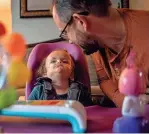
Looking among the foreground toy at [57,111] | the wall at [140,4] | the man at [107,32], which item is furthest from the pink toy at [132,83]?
the wall at [140,4]

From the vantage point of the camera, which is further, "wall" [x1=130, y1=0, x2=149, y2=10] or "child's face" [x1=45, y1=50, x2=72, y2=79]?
"wall" [x1=130, y1=0, x2=149, y2=10]

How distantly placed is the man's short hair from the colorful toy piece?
0.48 metres

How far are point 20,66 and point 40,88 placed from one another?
537 millimetres

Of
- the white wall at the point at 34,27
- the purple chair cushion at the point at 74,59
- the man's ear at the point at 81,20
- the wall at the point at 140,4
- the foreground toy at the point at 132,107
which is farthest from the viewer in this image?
the white wall at the point at 34,27

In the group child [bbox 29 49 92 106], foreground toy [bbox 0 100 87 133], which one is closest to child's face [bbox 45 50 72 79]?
child [bbox 29 49 92 106]

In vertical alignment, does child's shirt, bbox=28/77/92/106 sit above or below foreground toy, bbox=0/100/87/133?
below

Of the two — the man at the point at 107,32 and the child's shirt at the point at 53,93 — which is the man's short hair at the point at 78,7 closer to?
the man at the point at 107,32

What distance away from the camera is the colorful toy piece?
1.97ft

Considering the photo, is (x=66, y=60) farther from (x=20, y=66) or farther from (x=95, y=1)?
(x=20, y=66)

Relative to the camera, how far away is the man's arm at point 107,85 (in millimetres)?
1049

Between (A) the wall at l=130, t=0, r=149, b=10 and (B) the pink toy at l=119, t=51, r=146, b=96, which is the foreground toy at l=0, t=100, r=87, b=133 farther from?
(A) the wall at l=130, t=0, r=149, b=10

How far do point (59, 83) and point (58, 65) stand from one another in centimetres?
6

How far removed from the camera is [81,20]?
1.04 meters

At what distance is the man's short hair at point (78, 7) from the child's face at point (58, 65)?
0.14 meters
